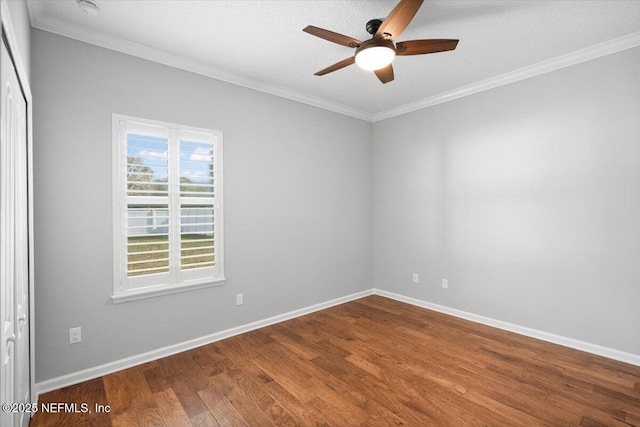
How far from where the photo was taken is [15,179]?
1.63 meters

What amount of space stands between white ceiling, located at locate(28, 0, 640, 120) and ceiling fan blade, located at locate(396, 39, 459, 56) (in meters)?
0.29

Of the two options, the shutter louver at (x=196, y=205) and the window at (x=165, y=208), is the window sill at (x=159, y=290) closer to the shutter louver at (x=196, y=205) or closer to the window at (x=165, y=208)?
the window at (x=165, y=208)

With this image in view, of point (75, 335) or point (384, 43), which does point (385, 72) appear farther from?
point (75, 335)

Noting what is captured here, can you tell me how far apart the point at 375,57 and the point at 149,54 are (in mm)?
2033

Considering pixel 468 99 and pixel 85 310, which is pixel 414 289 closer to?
pixel 468 99

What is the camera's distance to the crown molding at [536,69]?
8.83 ft

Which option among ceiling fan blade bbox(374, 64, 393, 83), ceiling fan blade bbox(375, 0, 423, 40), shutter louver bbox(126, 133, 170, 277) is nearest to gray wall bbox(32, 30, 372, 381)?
shutter louver bbox(126, 133, 170, 277)

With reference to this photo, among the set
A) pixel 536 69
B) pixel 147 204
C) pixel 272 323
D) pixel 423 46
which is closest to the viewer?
pixel 423 46

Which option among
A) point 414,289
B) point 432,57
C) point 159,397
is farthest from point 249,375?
point 432,57

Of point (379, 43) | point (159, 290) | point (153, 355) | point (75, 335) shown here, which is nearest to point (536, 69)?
point (379, 43)

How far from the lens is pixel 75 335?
2.46 meters

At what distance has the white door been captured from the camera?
1.27 meters

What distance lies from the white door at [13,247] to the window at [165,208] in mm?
705

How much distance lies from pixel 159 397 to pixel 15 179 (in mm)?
1713
